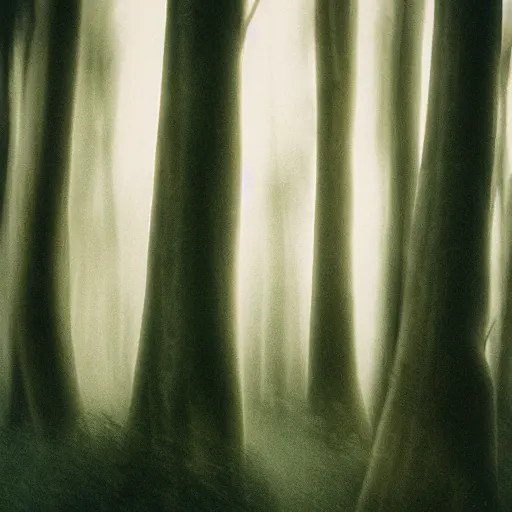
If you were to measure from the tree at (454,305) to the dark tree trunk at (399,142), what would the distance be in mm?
234

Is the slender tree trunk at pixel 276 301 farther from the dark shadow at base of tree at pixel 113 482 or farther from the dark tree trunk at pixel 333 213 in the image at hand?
the dark shadow at base of tree at pixel 113 482

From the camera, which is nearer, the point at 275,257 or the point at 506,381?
the point at 506,381

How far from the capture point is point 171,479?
1043 millimetres

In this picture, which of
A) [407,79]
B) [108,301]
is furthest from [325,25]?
[108,301]

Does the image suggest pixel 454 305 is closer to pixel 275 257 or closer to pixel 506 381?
pixel 506 381

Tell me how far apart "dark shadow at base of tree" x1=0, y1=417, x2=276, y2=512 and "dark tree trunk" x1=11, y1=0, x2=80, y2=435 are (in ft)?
0.38

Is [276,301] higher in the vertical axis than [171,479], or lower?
higher

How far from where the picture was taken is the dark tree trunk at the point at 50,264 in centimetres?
121

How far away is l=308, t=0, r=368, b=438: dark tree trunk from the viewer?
1.21 meters

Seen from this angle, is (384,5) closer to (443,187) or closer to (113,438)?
(443,187)

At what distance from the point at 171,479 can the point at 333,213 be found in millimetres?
786

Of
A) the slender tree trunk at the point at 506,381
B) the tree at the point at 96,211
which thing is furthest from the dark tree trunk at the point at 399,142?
the tree at the point at 96,211

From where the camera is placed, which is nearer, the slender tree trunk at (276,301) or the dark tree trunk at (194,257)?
the dark tree trunk at (194,257)

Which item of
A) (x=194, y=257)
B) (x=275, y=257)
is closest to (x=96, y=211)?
(x=194, y=257)
